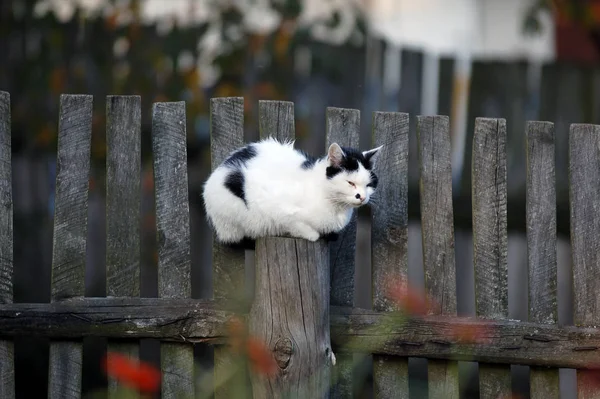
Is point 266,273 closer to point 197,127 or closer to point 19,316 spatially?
point 19,316

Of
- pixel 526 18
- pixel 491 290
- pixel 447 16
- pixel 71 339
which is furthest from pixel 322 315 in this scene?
pixel 447 16

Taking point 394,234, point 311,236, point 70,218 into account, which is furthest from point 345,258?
point 70,218

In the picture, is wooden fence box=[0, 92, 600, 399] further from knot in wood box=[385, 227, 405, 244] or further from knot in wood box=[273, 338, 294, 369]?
knot in wood box=[273, 338, 294, 369]

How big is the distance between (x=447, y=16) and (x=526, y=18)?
3042mm

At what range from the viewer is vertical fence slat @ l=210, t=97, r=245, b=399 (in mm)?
3863

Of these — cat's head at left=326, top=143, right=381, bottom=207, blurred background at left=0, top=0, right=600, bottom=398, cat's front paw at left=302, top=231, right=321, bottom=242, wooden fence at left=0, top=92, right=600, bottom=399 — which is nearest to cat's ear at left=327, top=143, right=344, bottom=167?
cat's head at left=326, top=143, right=381, bottom=207

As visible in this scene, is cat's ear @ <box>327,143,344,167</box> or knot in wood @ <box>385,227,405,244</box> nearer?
cat's ear @ <box>327,143,344,167</box>

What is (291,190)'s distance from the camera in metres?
3.62

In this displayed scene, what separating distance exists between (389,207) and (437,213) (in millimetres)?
183

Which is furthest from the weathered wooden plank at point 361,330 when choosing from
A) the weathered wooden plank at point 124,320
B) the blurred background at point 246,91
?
the blurred background at point 246,91

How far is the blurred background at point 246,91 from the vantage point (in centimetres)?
614

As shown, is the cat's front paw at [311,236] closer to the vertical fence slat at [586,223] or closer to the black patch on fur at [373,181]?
the black patch on fur at [373,181]

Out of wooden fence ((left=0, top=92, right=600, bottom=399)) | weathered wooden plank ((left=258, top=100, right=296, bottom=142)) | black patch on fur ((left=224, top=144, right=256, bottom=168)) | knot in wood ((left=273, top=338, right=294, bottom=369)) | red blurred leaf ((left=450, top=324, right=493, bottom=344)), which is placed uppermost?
weathered wooden plank ((left=258, top=100, right=296, bottom=142))

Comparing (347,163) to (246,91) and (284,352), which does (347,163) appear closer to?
(284,352)
